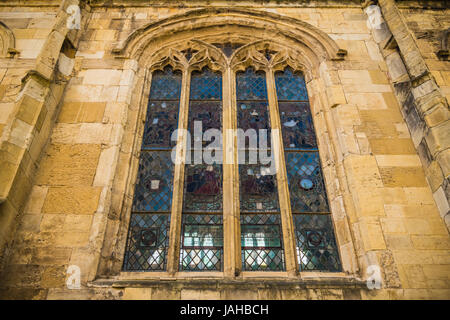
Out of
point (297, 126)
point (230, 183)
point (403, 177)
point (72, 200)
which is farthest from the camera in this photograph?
point (297, 126)

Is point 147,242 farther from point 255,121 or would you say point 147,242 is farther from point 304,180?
point 255,121

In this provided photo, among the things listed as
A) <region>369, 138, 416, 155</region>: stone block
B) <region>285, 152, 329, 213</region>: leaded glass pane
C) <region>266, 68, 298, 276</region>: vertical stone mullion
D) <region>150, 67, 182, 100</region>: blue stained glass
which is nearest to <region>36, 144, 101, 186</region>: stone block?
<region>150, 67, 182, 100</region>: blue stained glass

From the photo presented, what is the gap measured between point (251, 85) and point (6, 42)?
4.15 metres

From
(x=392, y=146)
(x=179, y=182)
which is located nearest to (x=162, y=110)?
(x=179, y=182)

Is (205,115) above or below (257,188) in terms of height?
above

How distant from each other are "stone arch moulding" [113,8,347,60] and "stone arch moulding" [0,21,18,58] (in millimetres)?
1620

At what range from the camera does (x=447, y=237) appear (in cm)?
393

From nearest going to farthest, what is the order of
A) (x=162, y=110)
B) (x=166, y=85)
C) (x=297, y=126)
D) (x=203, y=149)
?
(x=203, y=149), (x=297, y=126), (x=162, y=110), (x=166, y=85)

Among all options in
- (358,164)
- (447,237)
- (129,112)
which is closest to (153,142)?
(129,112)

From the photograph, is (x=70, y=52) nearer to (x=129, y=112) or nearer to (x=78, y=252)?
(x=129, y=112)

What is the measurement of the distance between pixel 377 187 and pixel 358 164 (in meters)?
0.39

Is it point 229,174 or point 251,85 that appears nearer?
point 229,174

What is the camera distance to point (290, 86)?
5.95 meters

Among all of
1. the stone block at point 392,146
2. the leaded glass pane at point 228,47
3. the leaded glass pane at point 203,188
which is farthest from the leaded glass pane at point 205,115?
the stone block at point 392,146
